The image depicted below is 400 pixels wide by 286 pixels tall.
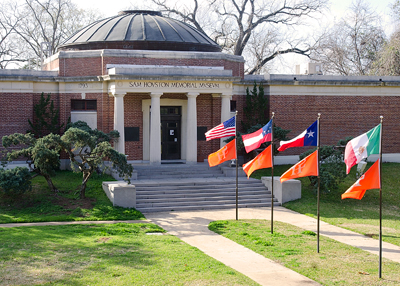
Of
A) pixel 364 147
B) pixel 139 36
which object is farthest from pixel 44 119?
pixel 364 147

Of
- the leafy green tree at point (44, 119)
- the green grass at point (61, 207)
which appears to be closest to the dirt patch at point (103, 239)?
the green grass at point (61, 207)

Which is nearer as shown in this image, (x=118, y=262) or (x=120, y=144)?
(x=118, y=262)

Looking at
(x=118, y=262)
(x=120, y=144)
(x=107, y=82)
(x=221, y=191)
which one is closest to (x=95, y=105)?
(x=107, y=82)

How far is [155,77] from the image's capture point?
24.8 metres

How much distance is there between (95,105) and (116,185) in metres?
8.14

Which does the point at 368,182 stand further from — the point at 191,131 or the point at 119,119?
the point at 119,119

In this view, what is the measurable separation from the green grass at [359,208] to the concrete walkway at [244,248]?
25.6 inches

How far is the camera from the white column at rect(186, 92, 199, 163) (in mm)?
25531

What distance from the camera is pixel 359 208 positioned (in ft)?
68.1

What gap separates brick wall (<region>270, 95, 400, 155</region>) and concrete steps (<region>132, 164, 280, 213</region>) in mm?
6162

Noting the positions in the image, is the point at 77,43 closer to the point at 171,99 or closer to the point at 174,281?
the point at 171,99

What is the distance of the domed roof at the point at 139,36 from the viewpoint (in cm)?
2892

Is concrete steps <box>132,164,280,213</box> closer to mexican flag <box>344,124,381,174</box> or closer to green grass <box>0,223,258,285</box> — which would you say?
green grass <box>0,223,258,285</box>

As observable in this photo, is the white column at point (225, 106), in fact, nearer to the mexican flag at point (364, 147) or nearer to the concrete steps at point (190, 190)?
the concrete steps at point (190, 190)
